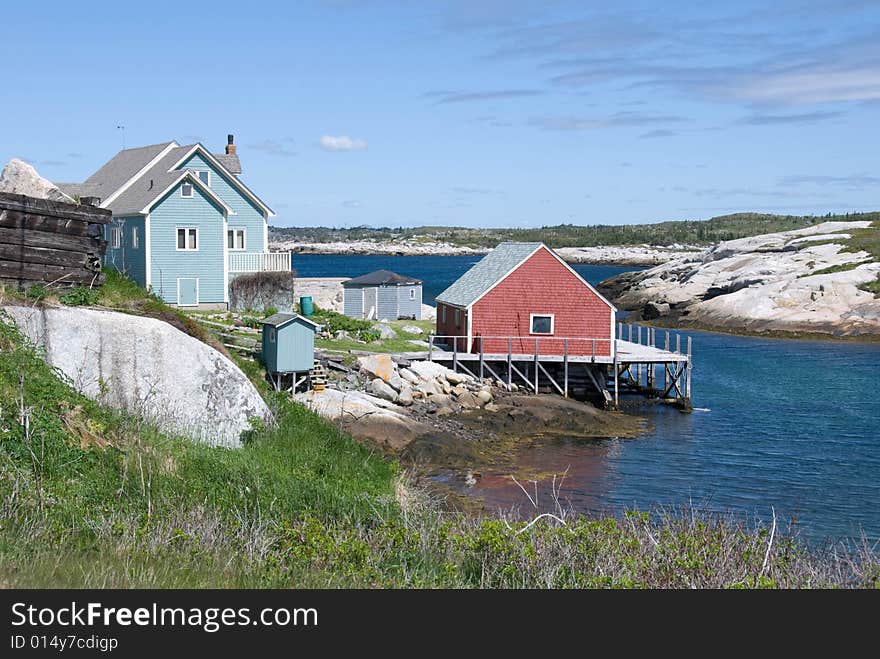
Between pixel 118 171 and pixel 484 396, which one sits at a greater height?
pixel 118 171

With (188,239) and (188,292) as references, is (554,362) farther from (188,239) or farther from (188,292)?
(188,239)

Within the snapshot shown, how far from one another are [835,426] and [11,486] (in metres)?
30.4

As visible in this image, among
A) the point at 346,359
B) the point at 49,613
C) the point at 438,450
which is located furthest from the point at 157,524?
the point at 346,359

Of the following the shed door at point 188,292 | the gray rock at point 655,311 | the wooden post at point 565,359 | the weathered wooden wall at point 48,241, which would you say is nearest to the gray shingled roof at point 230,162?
the shed door at point 188,292

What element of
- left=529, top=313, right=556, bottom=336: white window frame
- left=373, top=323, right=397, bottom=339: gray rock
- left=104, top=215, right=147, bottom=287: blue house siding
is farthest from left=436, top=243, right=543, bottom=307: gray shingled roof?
left=104, top=215, right=147, bottom=287: blue house siding

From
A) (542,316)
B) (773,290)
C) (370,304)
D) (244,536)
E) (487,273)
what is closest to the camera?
(244,536)

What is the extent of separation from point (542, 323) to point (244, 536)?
96.0 feet

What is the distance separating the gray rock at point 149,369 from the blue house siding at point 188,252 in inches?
948

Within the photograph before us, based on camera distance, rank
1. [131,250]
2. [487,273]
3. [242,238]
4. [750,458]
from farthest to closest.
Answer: [242,238], [131,250], [487,273], [750,458]

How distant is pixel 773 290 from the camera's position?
6738cm

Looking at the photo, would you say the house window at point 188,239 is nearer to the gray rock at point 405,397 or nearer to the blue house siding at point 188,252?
the blue house siding at point 188,252

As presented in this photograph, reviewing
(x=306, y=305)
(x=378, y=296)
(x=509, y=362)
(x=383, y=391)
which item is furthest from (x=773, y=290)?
→ (x=383, y=391)

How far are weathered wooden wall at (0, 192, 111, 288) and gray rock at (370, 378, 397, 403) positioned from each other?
576 inches

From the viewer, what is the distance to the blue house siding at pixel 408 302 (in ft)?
153
